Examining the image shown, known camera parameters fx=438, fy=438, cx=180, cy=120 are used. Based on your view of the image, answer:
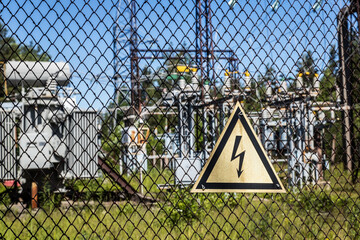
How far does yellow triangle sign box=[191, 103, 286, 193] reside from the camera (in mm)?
3379

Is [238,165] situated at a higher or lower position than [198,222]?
lower

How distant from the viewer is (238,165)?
341 centimetres

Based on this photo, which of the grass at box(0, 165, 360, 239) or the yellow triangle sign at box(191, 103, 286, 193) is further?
the grass at box(0, 165, 360, 239)

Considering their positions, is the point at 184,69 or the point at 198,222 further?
the point at 198,222

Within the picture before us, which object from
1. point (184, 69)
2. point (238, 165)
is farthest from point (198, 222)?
point (184, 69)

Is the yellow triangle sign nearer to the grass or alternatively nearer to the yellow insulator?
the grass

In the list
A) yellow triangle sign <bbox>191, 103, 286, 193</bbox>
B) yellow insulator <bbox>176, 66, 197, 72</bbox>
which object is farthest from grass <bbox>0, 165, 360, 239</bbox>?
yellow insulator <bbox>176, 66, 197, 72</bbox>

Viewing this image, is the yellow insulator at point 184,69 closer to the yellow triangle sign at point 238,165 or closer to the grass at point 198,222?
the yellow triangle sign at point 238,165

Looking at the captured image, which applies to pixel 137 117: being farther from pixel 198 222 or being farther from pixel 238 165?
pixel 198 222

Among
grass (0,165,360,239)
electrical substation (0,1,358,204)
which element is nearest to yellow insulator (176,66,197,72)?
electrical substation (0,1,358,204)

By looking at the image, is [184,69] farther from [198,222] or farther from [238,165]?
[198,222]

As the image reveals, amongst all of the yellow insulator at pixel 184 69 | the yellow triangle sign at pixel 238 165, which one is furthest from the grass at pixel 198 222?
the yellow insulator at pixel 184 69

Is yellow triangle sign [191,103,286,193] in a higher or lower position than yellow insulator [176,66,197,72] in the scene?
lower

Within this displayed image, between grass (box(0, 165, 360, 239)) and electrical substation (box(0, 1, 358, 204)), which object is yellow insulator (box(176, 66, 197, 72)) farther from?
grass (box(0, 165, 360, 239))
